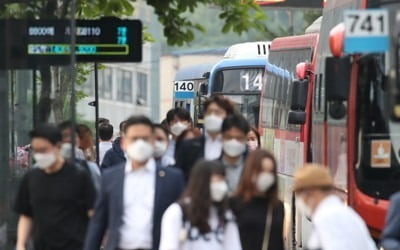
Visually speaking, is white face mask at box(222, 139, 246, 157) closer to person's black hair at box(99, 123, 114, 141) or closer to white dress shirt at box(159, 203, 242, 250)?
white dress shirt at box(159, 203, 242, 250)

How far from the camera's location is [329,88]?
1641 centimetres

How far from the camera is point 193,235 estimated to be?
429 inches

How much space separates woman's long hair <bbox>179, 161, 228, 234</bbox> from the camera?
423 inches

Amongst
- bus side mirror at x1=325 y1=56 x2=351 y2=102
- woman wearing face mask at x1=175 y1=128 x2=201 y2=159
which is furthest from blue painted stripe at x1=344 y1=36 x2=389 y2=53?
bus side mirror at x1=325 y1=56 x2=351 y2=102

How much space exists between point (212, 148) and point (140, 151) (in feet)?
5.11

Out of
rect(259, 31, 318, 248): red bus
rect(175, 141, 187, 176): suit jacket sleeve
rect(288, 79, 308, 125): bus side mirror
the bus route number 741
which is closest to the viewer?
the bus route number 741

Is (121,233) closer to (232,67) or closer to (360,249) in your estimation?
(360,249)

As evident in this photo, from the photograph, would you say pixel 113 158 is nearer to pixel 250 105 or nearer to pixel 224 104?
pixel 224 104

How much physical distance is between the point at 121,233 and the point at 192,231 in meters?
1.01

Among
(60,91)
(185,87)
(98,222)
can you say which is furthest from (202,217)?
(185,87)

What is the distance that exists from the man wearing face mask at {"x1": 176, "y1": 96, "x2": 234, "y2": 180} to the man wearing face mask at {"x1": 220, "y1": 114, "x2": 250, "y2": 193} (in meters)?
0.35

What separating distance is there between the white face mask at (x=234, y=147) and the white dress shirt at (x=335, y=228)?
2570 mm

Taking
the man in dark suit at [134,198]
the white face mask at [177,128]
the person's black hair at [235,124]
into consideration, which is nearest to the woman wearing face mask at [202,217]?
the man in dark suit at [134,198]

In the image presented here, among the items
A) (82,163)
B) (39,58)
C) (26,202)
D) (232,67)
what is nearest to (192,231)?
(26,202)
